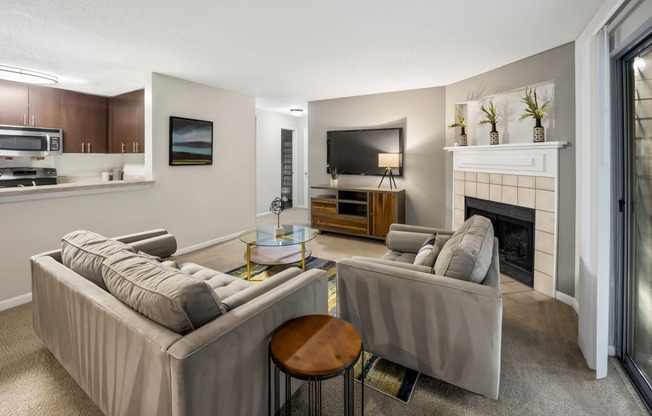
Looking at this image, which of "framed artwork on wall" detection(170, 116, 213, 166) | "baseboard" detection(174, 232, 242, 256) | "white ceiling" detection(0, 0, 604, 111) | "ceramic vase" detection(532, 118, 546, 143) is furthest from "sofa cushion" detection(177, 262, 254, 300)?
"ceramic vase" detection(532, 118, 546, 143)

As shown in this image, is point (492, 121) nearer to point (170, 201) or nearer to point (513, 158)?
point (513, 158)

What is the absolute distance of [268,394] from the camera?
1.42 metres

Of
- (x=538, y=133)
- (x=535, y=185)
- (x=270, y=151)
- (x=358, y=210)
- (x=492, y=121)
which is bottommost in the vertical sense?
(x=358, y=210)

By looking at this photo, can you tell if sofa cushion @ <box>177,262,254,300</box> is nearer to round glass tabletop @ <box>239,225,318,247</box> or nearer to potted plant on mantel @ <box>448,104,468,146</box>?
round glass tabletop @ <box>239,225,318,247</box>

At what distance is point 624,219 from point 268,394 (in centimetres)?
228

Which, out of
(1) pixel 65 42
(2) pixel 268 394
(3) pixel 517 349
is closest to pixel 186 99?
(1) pixel 65 42

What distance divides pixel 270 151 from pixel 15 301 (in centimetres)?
529

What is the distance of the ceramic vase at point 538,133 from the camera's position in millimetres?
3123

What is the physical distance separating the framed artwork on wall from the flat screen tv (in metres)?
2.07

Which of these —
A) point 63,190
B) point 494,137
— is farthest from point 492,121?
point 63,190

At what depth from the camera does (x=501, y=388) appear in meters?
1.83

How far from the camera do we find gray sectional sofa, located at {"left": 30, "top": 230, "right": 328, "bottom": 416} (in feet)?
3.65

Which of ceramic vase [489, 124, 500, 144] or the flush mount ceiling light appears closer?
ceramic vase [489, 124, 500, 144]

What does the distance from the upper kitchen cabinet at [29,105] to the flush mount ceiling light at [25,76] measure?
20cm
